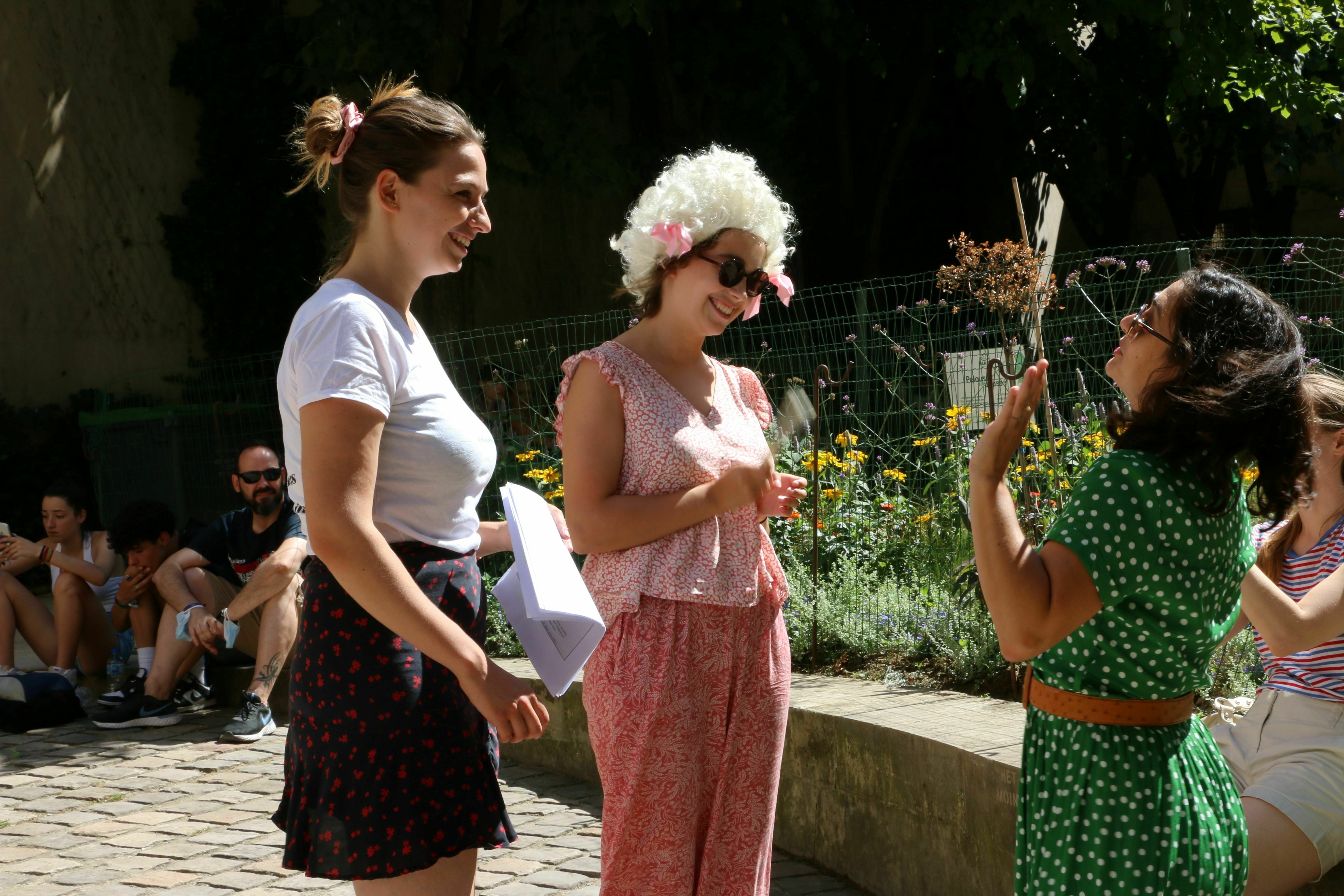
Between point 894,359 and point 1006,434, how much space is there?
14.2 ft

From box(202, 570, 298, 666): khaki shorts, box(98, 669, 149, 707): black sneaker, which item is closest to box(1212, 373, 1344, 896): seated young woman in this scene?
box(202, 570, 298, 666): khaki shorts

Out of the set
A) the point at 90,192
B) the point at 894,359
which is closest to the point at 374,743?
the point at 894,359

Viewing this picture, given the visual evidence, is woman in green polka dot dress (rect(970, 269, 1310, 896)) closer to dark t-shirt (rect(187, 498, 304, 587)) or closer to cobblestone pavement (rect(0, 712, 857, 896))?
cobblestone pavement (rect(0, 712, 857, 896))

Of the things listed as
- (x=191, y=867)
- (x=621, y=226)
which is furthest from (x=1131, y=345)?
(x=621, y=226)

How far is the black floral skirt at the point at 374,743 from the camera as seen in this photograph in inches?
77.9

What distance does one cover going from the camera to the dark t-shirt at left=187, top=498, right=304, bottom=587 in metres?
6.30

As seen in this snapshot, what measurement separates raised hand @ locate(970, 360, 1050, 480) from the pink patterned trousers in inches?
33.1

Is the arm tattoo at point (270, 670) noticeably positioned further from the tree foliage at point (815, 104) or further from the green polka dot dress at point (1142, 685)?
the tree foliage at point (815, 104)

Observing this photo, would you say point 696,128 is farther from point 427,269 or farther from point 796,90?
point 427,269

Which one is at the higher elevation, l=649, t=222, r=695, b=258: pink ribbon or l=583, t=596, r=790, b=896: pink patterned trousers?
l=649, t=222, r=695, b=258: pink ribbon

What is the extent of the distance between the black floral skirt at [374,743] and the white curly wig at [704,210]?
99cm

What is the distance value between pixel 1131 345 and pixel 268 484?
503 cm

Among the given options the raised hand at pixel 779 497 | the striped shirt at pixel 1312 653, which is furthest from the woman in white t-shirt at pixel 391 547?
the striped shirt at pixel 1312 653

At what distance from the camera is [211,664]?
6488mm
